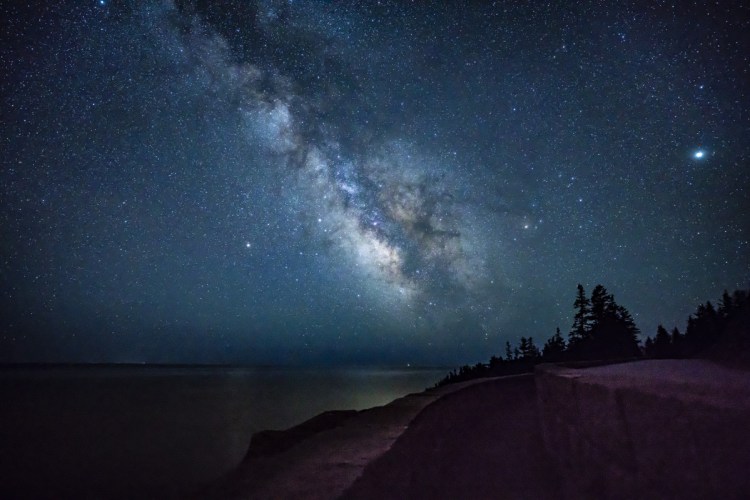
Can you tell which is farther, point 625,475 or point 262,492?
point 262,492

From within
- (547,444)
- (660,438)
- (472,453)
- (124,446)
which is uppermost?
(660,438)

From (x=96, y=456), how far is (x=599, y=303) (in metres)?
38.7

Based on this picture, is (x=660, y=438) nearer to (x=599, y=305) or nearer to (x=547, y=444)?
(x=547, y=444)

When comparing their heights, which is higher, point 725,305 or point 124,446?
point 725,305

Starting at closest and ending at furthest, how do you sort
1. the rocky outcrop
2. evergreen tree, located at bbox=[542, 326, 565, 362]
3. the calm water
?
the rocky outcrop < the calm water < evergreen tree, located at bbox=[542, 326, 565, 362]

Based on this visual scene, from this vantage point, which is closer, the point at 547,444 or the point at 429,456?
the point at 547,444

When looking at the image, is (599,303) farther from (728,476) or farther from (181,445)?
(181,445)

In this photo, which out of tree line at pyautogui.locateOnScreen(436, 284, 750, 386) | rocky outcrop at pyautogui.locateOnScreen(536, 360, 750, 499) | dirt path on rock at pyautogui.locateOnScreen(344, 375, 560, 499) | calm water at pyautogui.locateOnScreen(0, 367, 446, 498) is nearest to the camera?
rocky outcrop at pyautogui.locateOnScreen(536, 360, 750, 499)

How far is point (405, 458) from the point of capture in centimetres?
769

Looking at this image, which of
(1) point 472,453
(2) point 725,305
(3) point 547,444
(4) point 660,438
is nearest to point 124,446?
(1) point 472,453

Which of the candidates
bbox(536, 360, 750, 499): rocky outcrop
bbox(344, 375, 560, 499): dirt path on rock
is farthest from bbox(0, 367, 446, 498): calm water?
bbox(536, 360, 750, 499): rocky outcrop

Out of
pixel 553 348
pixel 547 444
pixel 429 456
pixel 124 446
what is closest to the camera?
pixel 547 444

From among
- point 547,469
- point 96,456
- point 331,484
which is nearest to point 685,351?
point 547,469

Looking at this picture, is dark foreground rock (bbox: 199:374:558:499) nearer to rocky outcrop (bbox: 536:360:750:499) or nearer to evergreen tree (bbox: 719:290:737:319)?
rocky outcrop (bbox: 536:360:750:499)
